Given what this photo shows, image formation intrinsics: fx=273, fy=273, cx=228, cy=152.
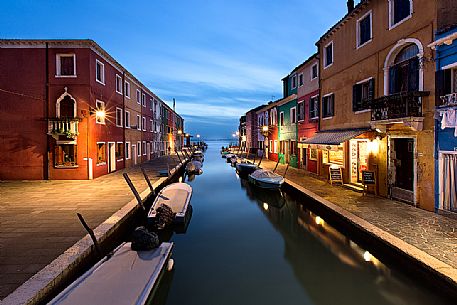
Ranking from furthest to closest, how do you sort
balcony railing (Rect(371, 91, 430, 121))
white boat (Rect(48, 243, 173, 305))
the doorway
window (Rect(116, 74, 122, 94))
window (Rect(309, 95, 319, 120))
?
window (Rect(116, 74, 122, 94)) → window (Rect(309, 95, 319, 120)) → the doorway → balcony railing (Rect(371, 91, 430, 121)) → white boat (Rect(48, 243, 173, 305))

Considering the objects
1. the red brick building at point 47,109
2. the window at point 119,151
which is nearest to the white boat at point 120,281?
the red brick building at point 47,109

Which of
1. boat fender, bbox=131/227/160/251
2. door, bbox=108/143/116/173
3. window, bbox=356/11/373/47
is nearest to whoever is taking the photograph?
boat fender, bbox=131/227/160/251

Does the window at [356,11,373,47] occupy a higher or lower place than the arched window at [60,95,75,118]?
higher

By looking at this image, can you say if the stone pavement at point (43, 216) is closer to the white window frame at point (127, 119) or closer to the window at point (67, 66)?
the window at point (67, 66)

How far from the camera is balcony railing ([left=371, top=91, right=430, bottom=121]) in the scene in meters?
10.1

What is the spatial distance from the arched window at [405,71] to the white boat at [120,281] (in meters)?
11.4

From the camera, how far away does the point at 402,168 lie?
12109 millimetres

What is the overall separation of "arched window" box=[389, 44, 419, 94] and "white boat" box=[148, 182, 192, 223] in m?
10.6

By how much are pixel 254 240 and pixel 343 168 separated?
8.67 meters

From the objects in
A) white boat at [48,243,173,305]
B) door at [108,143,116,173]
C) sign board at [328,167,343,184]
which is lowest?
white boat at [48,243,173,305]

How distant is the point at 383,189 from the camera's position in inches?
502

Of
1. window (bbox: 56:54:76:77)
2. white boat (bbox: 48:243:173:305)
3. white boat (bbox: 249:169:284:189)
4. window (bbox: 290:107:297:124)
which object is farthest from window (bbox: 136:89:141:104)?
white boat (bbox: 48:243:173:305)

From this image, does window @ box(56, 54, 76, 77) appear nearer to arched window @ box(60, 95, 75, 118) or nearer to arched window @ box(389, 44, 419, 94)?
arched window @ box(60, 95, 75, 118)

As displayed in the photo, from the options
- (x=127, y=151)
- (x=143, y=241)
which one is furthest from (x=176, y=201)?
(x=127, y=151)
